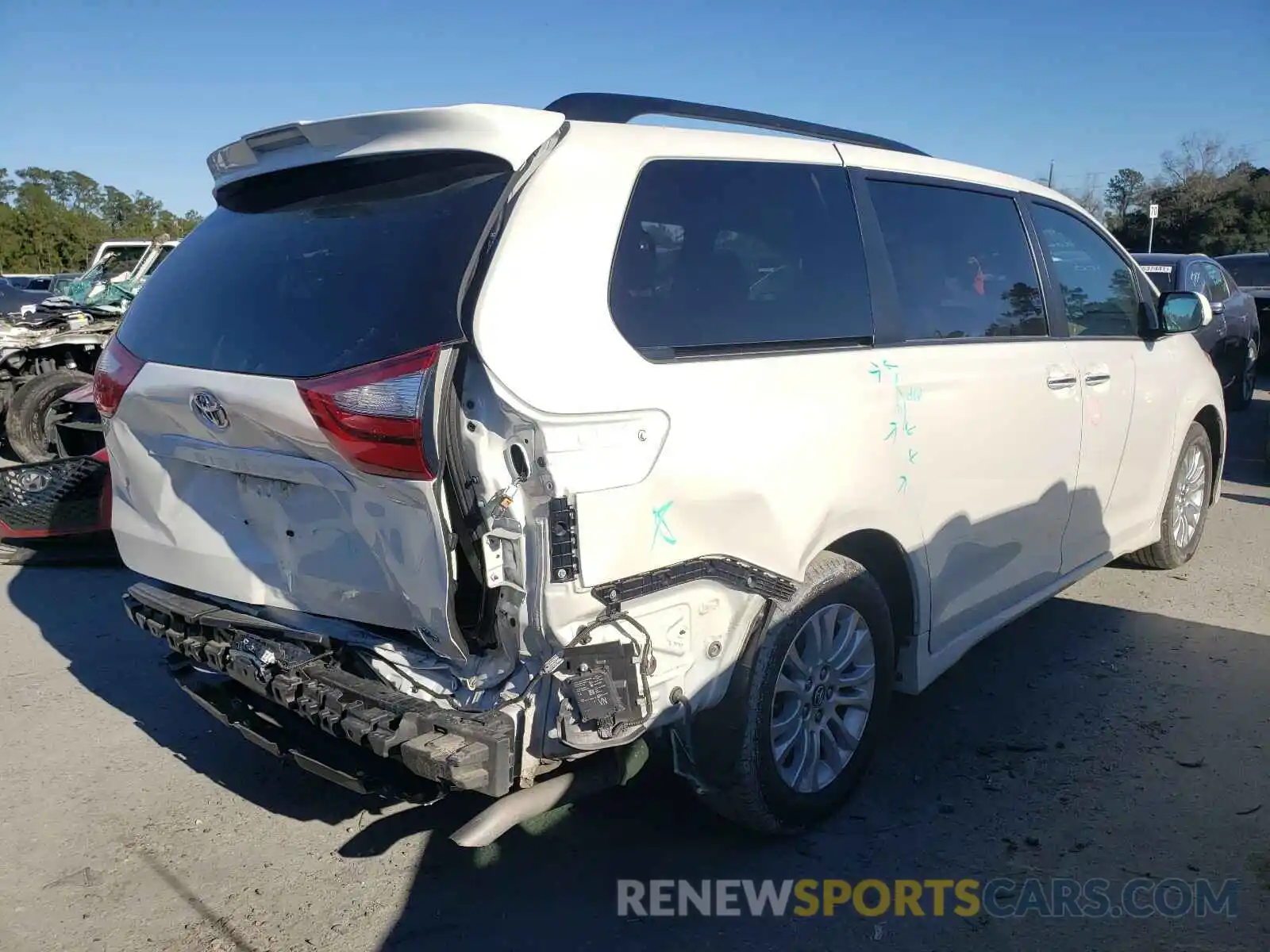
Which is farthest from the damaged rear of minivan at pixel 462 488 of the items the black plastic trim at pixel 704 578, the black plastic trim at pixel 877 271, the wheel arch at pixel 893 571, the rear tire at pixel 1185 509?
the rear tire at pixel 1185 509

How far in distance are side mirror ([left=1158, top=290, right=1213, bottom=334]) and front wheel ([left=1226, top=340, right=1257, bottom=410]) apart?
6.75m

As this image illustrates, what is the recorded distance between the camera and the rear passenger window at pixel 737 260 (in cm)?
261

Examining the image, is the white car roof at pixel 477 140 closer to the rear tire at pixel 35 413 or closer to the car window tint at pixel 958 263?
the car window tint at pixel 958 263

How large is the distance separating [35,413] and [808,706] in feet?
28.9

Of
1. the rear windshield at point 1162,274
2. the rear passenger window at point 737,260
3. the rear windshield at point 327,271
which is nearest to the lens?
the rear windshield at point 327,271

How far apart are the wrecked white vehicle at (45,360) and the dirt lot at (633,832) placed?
565 centimetres

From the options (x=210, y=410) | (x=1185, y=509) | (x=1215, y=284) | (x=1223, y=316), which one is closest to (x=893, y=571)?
(x=210, y=410)

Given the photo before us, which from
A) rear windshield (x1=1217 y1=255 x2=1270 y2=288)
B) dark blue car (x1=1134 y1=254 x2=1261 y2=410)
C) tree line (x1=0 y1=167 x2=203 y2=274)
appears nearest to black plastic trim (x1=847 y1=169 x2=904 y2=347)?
dark blue car (x1=1134 y1=254 x2=1261 y2=410)

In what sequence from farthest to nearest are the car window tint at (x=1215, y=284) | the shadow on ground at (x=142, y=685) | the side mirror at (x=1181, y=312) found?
1. the car window tint at (x=1215, y=284)
2. the side mirror at (x=1181, y=312)
3. the shadow on ground at (x=142, y=685)

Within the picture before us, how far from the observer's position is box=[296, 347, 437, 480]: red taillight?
235 cm

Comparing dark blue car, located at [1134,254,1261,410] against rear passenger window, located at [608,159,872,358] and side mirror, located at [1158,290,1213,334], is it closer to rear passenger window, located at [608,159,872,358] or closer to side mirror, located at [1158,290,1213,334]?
side mirror, located at [1158,290,1213,334]

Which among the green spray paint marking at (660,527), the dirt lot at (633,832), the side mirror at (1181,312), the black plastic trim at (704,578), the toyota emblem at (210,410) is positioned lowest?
the dirt lot at (633,832)

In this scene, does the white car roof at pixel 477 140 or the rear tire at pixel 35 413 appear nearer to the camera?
the white car roof at pixel 477 140

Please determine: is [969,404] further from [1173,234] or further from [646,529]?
[1173,234]
